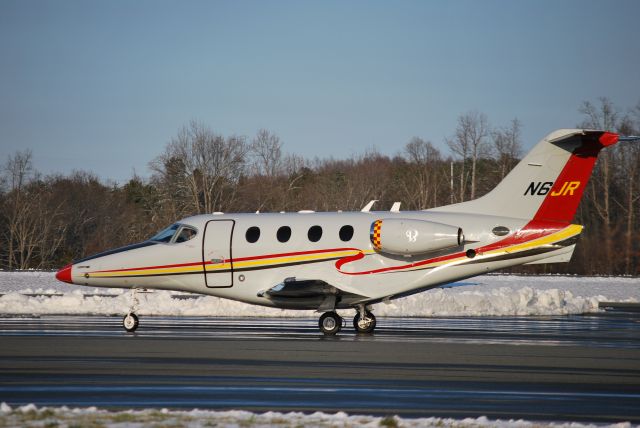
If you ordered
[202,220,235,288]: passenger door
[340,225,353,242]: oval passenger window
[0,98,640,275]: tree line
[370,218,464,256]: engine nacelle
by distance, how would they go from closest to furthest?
[370,218,464,256]: engine nacelle, [340,225,353,242]: oval passenger window, [202,220,235,288]: passenger door, [0,98,640,275]: tree line

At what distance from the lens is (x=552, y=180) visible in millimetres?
21031

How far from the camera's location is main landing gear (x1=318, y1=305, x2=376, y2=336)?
68.6 feet

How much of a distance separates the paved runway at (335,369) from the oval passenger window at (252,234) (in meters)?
2.26

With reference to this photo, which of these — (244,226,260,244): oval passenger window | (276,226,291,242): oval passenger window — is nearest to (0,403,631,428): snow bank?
(276,226,291,242): oval passenger window

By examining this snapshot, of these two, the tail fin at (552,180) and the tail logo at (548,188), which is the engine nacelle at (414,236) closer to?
the tail fin at (552,180)

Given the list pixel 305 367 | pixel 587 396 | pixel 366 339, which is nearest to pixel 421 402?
pixel 587 396

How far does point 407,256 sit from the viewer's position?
69.4 feet

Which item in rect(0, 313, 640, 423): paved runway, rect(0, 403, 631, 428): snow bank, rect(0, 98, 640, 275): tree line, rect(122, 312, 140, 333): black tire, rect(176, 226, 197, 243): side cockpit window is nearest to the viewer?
rect(0, 403, 631, 428): snow bank

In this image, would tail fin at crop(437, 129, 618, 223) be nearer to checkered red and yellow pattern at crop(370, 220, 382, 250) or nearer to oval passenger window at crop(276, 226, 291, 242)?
checkered red and yellow pattern at crop(370, 220, 382, 250)

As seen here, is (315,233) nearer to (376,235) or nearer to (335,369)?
(376,235)

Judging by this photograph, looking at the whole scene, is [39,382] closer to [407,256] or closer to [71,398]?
[71,398]

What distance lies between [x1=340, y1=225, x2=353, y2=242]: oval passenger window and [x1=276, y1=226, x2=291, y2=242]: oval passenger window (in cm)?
136

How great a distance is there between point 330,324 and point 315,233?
2.35 metres

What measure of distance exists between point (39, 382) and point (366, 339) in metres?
8.77
